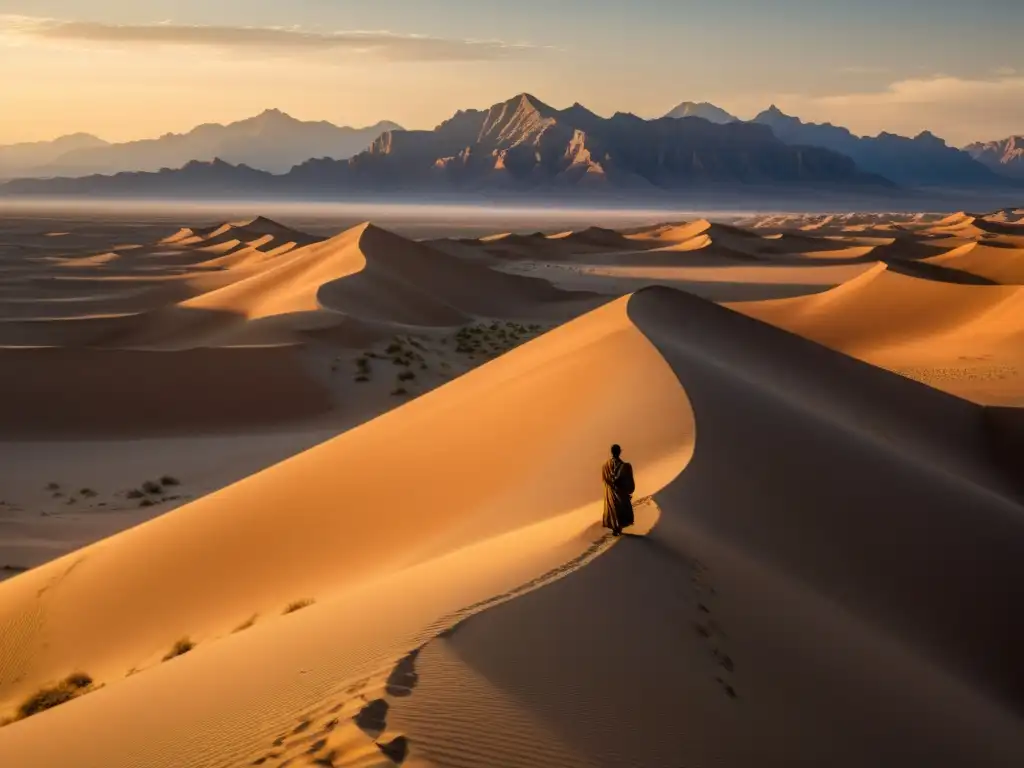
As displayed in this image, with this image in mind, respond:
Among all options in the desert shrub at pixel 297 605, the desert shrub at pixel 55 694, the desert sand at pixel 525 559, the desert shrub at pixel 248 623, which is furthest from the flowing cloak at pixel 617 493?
the desert shrub at pixel 55 694

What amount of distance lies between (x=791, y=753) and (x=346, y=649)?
2290 millimetres

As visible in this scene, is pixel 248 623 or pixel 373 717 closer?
pixel 373 717

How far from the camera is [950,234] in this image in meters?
81.1

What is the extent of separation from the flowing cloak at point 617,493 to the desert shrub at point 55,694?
3.87 meters

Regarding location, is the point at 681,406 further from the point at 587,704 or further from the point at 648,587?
the point at 587,704

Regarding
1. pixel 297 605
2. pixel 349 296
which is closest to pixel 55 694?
pixel 297 605

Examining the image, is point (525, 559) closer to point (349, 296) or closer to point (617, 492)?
point (617, 492)

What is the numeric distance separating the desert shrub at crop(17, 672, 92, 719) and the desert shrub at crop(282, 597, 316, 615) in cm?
150

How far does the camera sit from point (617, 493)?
22.1 ft

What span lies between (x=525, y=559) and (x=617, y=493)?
0.74 metres

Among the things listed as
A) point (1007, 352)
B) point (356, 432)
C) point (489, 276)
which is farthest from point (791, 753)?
point (489, 276)

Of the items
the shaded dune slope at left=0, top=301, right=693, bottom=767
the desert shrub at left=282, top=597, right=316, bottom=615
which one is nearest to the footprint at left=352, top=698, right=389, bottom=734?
the shaded dune slope at left=0, top=301, right=693, bottom=767

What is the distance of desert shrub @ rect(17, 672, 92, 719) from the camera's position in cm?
696

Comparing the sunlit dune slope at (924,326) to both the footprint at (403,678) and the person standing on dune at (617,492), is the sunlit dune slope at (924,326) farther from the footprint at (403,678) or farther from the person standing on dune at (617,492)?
the footprint at (403,678)
